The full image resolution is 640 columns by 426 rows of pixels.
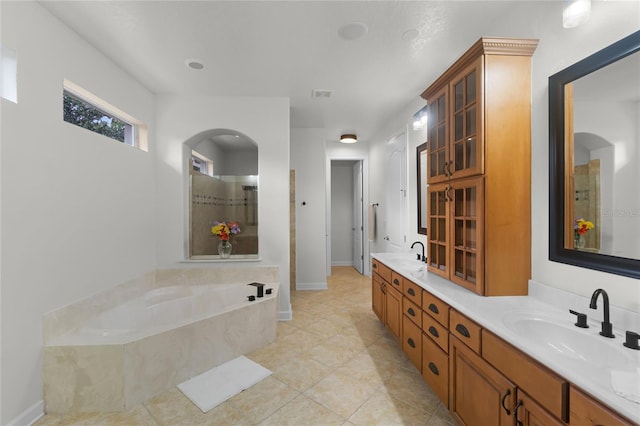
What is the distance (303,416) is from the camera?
5.93ft

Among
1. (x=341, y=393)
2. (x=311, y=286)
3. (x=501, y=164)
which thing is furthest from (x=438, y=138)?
(x=311, y=286)

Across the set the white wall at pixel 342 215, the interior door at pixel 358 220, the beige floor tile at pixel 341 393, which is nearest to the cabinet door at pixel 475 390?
the beige floor tile at pixel 341 393

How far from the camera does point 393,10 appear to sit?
191 cm

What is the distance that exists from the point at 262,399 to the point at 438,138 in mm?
2484

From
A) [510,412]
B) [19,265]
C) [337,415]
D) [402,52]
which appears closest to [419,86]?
[402,52]

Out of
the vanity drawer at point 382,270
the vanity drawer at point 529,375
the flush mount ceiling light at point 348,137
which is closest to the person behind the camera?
the vanity drawer at point 529,375

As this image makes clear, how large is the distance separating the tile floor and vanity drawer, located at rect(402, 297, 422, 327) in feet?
1.63

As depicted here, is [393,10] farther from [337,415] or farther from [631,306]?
[337,415]

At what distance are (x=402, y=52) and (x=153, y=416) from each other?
11.3 feet

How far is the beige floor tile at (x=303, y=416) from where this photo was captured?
1.75 metres

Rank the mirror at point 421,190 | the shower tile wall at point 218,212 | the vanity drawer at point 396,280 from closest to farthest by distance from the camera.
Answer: the vanity drawer at point 396,280 < the mirror at point 421,190 < the shower tile wall at point 218,212

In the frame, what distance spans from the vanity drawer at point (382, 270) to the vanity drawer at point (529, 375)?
143cm

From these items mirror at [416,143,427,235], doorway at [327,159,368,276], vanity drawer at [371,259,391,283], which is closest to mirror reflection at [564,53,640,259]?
vanity drawer at [371,259,391,283]

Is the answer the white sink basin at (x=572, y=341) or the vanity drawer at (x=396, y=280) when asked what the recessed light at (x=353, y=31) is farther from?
the white sink basin at (x=572, y=341)
